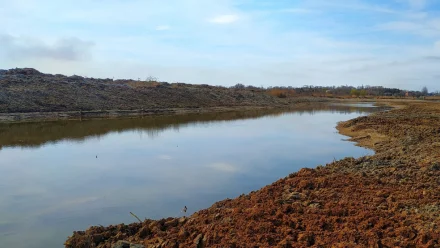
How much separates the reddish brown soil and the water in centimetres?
119

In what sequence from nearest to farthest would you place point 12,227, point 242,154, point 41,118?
point 12,227
point 242,154
point 41,118

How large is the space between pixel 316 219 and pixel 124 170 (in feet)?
22.0

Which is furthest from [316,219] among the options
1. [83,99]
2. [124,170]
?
[83,99]

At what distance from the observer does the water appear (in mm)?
7019

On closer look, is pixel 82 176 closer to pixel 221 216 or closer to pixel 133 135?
pixel 221 216

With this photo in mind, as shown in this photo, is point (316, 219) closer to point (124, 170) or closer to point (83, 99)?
point (124, 170)

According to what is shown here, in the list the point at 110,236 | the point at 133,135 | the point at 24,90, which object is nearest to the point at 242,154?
the point at 133,135

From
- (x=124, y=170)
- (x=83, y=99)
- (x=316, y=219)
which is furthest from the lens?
(x=83, y=99)

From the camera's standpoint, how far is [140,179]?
9.61m

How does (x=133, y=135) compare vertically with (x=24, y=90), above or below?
below

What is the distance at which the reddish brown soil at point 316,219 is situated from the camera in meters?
4.88

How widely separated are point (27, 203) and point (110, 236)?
309 cm

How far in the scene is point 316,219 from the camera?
550 centimetres

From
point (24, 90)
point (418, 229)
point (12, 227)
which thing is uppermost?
point (24, 90)
